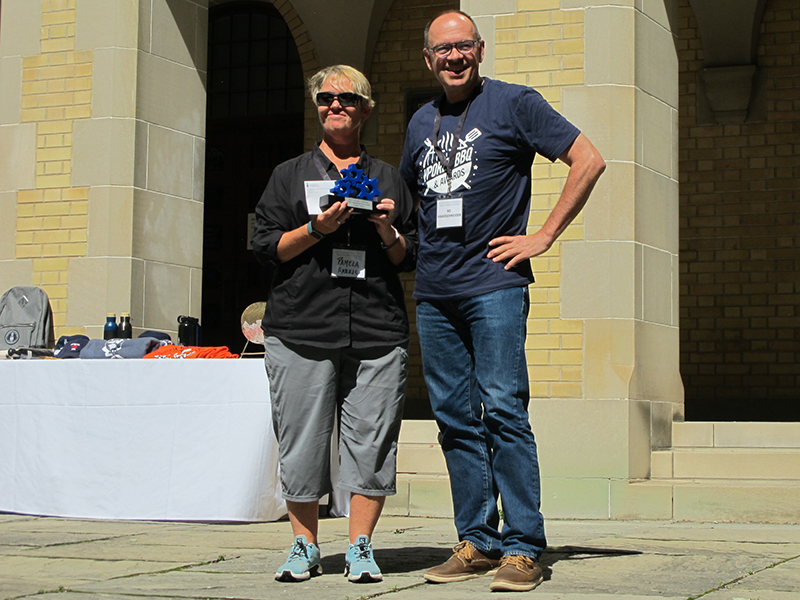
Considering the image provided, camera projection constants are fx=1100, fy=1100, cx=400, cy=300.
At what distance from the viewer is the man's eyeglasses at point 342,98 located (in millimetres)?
3742

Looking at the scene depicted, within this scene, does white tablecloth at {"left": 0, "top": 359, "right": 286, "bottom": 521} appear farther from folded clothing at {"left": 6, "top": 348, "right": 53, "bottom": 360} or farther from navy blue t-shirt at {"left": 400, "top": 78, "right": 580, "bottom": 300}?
navy blue t-shirt at {"left": 400, "top": 78, "right": 580, "bottom": 300}

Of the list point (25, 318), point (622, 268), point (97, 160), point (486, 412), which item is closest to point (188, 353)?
point (25, 318)

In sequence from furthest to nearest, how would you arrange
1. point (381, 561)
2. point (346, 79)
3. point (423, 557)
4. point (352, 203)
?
point (423, 557) → point (381, 561) → point (346, 79) → point (352, 203)

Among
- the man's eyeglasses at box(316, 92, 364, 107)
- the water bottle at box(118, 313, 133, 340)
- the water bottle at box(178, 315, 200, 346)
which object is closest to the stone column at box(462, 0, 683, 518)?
the water bottle at box(178, 315, 200, 346)

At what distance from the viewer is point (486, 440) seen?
12.3ft

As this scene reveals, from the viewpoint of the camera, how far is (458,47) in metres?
3.65

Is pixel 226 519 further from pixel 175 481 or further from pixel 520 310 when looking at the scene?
pixel 520 310

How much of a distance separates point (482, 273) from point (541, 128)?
52 cm

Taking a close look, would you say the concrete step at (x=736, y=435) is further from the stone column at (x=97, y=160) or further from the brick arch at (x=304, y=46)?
the brick arch at (x=304, y=46)

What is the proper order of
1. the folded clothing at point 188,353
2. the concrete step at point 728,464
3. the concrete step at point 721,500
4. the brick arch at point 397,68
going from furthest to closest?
the brick arch at point 397,68 < the concrete step at point 728,464 < the folded clothing at point 188,353 < the concrete step at point 721,500

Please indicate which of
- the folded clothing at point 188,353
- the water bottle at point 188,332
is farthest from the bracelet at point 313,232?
the water bottle at point 188,332

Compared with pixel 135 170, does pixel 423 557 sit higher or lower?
lower

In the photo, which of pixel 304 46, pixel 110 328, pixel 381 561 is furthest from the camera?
pixel 304 46

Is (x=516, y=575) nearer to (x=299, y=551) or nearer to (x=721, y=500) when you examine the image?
(x=299, y=551)
